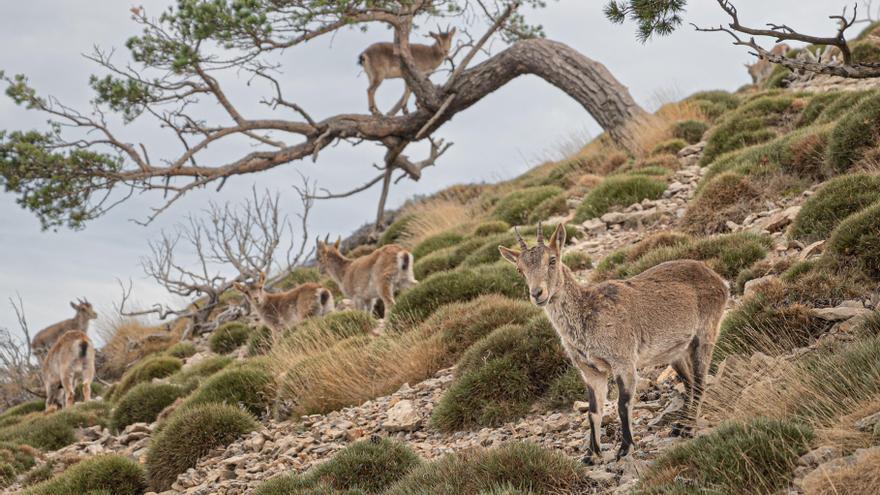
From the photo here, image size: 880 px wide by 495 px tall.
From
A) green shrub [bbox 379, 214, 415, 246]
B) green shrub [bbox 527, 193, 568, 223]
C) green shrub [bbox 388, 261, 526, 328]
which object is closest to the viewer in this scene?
green shrub [bbox 388, 261, 526, 328]

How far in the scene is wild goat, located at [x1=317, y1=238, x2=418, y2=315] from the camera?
49.9 ft

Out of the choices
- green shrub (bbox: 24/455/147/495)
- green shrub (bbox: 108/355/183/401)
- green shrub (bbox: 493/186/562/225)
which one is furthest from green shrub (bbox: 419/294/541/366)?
green shrub (bbox: 108/355/183/401)

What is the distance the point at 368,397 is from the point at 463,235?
9029 millimetres

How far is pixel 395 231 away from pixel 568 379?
50.9 ft

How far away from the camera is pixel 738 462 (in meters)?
5.13

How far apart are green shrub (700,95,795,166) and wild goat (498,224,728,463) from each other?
34.9 feet

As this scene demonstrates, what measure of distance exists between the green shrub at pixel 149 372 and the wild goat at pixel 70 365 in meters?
0.83

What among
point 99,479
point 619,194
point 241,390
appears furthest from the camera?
point 619,194

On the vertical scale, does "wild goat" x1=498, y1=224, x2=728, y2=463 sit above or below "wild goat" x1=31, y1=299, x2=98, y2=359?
below

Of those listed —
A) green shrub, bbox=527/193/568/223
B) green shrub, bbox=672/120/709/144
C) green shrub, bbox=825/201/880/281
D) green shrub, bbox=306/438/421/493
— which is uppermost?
green shrub, bbox=672/120/709/144

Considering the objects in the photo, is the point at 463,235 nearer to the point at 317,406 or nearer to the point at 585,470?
the point at 317,406

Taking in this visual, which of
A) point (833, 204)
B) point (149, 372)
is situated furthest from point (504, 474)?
point (149, 372)

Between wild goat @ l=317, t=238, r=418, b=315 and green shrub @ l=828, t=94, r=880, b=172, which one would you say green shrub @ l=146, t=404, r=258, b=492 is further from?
green shrub @ l=828, t=94, r=880, b=172

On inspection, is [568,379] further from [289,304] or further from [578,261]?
[289,304]
